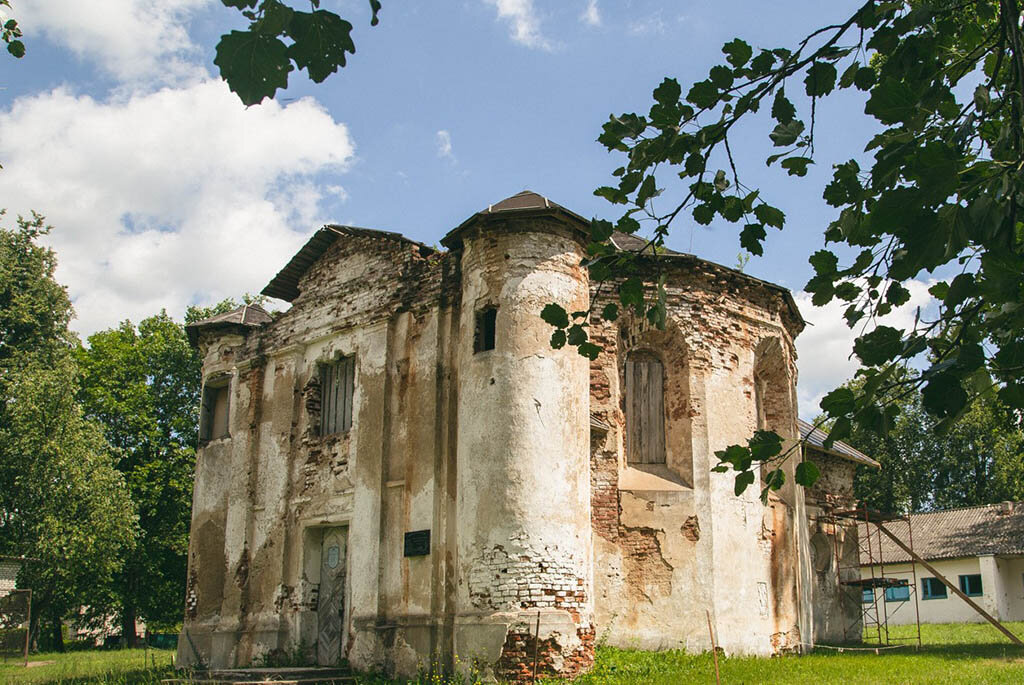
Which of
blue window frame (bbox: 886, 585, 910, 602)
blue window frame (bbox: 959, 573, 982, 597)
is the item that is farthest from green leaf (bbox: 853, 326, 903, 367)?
blue window frame (bbox: 886, 585, 910, 602)

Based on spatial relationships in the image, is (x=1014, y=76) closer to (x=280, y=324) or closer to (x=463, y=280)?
(x=463, y=280)

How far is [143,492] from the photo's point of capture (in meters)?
32.4

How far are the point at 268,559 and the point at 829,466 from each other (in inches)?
519

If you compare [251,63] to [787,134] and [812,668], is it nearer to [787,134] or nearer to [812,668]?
[787,134]

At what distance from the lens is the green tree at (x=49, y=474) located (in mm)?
26094

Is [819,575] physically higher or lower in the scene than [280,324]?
lower

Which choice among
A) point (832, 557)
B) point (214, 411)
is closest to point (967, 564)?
point (832, 557)

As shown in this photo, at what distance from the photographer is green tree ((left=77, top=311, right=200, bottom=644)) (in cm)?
3195

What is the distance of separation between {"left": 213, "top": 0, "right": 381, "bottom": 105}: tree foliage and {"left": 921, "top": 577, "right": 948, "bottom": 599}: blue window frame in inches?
1489

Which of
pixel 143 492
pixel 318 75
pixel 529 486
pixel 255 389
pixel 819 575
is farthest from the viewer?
pixel 143 492

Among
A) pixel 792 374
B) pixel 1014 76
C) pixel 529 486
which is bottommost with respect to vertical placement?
pixel 529 486

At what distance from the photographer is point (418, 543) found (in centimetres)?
1423

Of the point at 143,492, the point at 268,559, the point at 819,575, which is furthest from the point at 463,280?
the point at 143,492

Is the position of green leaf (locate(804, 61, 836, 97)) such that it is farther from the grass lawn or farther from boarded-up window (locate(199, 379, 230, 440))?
boarded-up window (locate(199, 379, 230, 440))
